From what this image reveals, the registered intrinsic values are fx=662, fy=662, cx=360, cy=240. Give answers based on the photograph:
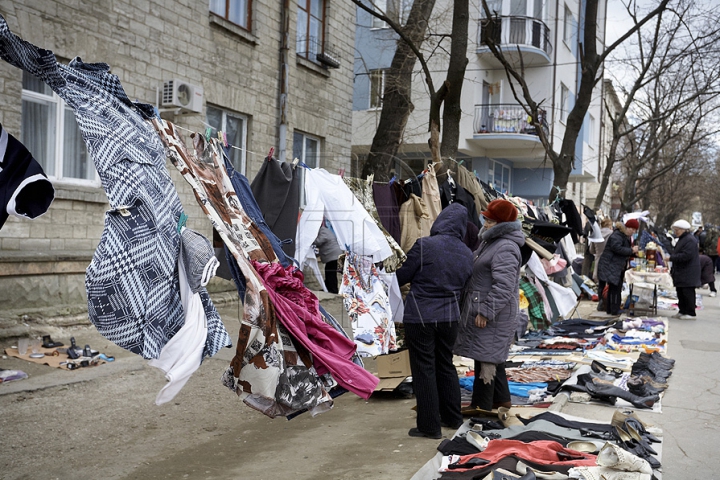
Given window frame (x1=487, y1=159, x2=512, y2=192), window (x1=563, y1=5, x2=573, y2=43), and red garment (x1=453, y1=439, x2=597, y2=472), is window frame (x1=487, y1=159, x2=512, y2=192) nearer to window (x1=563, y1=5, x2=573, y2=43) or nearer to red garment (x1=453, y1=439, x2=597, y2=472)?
window (x1=563, y1=5, x2=573, y2=43)

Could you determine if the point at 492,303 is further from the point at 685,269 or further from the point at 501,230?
the point at 685,269

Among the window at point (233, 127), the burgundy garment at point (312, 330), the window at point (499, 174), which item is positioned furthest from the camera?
the window at point (499, 174)

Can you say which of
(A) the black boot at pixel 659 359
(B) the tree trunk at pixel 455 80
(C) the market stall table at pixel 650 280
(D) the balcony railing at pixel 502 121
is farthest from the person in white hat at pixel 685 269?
(D) the balcony railing at pixel 502 121

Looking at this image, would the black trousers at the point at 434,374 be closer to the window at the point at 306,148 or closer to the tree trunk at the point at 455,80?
the tree trunk at the point at 455,80

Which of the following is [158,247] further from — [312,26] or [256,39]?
[312,26]

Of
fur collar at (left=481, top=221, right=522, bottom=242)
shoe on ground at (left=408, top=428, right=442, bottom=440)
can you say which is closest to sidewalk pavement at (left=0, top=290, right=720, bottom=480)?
shoe on ground at (left=408, top=428, right=442, bottom=440)

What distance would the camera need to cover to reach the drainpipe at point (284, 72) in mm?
13414

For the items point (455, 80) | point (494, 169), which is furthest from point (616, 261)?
point (494, 169)

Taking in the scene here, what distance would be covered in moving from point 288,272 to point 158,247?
1049 millimetres

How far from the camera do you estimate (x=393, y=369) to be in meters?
7.04

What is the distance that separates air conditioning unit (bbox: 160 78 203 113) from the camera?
10.4 meters

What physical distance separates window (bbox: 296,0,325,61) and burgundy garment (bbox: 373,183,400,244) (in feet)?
Result: 27.1

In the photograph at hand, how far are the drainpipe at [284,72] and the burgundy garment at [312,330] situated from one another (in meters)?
9.59

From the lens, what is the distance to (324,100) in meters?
15.1
